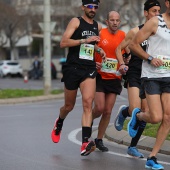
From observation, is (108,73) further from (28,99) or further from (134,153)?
(28,99)

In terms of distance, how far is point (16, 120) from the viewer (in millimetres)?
15062

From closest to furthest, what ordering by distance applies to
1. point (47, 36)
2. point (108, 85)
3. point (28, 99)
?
point (108, 85) → point (28, 99) → point (47, 36)

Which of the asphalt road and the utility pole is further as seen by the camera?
the utility pole

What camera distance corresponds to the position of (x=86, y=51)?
30.5ft

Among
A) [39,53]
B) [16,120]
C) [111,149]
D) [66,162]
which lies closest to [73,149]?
[111,149]

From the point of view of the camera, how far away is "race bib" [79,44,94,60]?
365 inches

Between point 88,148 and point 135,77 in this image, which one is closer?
point 88,148

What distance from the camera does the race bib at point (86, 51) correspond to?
30.4 feet

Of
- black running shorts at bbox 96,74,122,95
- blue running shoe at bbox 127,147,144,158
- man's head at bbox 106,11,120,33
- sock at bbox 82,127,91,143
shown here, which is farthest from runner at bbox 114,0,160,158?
sock at bbox 82,127,91,143

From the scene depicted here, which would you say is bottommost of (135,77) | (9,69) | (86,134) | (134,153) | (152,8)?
(9,69)

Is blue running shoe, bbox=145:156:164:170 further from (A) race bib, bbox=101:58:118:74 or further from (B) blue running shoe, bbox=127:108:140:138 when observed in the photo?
(A) race bib, bbox=101:58:118:74

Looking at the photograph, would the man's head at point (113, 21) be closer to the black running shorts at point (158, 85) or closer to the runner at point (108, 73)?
the runner at point (108, 73)

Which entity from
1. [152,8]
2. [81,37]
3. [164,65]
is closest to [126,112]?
[81,37]

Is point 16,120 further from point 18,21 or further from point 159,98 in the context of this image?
point 18,21
